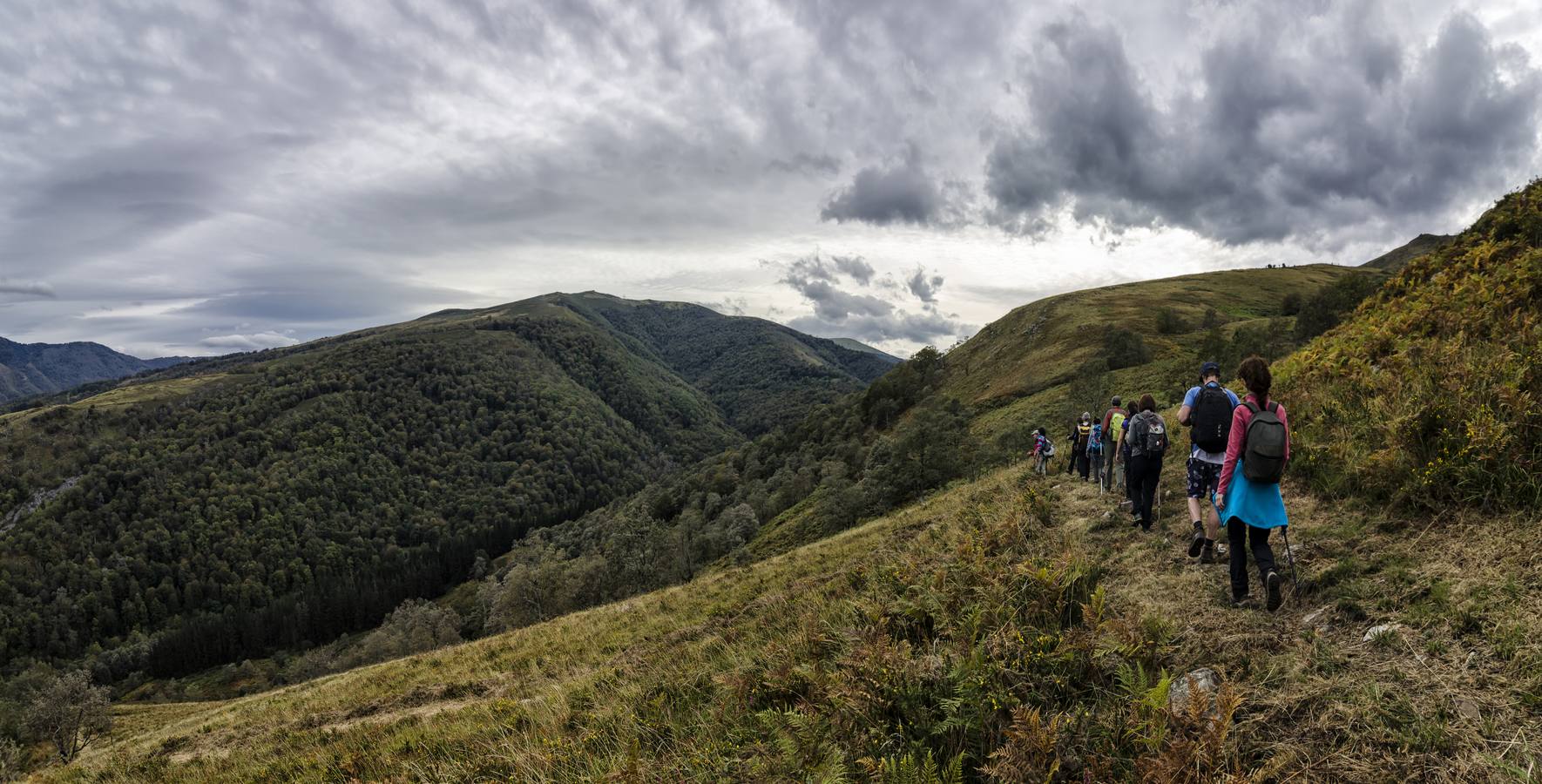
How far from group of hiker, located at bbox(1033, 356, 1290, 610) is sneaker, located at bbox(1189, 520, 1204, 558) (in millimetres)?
10

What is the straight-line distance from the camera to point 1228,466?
672 cm

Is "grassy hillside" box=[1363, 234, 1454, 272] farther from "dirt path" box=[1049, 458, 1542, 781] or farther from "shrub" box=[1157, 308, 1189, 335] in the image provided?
"dirt path" box=[1049, 458, 1542, 781]

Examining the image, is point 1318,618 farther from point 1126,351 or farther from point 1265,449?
point 1126,351

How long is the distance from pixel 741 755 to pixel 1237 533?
5843 mm

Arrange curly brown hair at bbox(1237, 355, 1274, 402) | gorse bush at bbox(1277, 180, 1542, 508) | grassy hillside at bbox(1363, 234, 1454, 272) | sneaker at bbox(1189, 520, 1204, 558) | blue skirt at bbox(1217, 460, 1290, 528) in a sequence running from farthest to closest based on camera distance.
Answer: grassy hillside at bbox(1363, 234, 1454, 272) → sneaker at bbox(1189, 520, 1204, 558) → gorse bush at bbox(1277, 180, 1542, 508) → curly brown hair at bbox(1237, 355, 1274, 402) → blue skirt at bbox(1217, 460, 1290, 528)

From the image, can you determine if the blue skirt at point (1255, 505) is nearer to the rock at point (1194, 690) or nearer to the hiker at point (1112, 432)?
the rock at point (1194, 690)

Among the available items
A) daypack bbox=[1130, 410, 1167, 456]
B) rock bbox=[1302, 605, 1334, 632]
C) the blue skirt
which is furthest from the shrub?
rock bbox=[1302, 605, 1334, 632]

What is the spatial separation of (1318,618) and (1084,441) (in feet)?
42.8

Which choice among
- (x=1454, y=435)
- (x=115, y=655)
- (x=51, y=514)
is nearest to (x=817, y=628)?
(x=1454, y=435)

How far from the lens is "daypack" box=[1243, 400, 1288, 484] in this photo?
6262 millimetres

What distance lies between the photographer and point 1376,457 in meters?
7.81

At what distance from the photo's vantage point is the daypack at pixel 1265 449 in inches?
247

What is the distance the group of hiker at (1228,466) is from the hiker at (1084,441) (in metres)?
3.29

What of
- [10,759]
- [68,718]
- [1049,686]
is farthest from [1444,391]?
[68,718]
